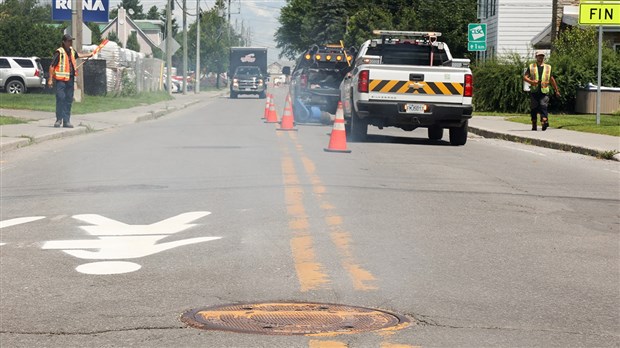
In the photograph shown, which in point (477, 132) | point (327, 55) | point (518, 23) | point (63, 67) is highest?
point (518, 23)

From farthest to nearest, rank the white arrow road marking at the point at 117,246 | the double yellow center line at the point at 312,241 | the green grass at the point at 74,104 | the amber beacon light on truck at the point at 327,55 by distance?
the green grass at the point at 74,104, the amber beacon light on truck at the point at 327,55, the white arrow road marking at the point at 117,246, the double yellow center line at the point at 312,241

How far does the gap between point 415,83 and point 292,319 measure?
15.4m

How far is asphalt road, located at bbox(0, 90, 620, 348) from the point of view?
6.20 metres

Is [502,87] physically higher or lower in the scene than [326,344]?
higher

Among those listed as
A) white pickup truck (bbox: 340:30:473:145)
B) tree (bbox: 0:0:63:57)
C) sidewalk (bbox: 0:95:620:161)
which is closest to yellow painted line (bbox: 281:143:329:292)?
white pickup truck (bbox: 340:30:473:145)

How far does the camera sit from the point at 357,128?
72.2ft

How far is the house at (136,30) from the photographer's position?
4785 inches

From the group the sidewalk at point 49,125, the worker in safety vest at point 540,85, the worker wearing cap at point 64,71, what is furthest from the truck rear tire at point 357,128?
the worker wearing cap at point 64,71

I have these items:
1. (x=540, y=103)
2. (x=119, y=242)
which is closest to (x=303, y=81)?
(x=540, y=103)

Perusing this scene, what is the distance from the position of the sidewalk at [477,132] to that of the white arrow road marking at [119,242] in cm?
915

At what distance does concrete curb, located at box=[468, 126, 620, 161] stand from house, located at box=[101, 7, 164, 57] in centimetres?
7292

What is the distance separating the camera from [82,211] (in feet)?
35.8

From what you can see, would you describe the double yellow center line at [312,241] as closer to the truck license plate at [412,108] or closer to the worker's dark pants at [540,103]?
the truck license plate at [412,108]

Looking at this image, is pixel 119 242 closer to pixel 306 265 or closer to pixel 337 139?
pixel 306 265
